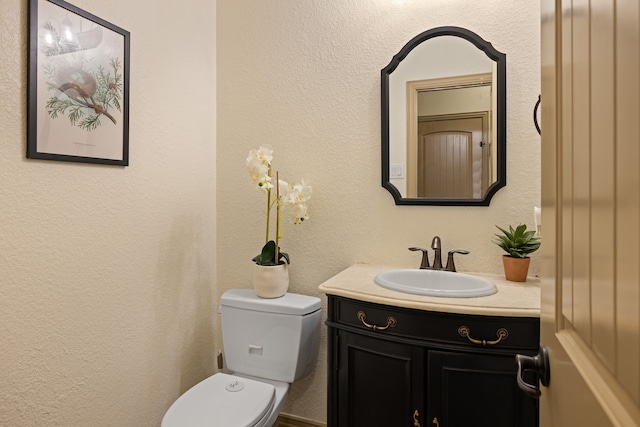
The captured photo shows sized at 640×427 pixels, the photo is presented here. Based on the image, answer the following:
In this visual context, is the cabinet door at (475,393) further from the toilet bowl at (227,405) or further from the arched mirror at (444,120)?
the arched mirror at (444,120)

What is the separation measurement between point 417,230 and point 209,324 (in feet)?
4.21

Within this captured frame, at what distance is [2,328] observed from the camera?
1226 mm

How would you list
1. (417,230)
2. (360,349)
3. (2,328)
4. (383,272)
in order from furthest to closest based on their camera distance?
(417,230)
(383,272)
(360,349)
(2,328)

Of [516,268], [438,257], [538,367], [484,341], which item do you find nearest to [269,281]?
[438,257]

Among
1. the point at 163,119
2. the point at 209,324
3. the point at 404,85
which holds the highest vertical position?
the point at 404,85

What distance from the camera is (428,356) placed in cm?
132

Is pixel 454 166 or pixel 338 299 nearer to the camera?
pixel 338 299

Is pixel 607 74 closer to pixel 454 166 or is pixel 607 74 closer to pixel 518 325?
pixel 518 325

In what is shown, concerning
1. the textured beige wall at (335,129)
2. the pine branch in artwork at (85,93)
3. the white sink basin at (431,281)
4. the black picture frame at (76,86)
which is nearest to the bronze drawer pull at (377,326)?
the white sink basin at (431,281)

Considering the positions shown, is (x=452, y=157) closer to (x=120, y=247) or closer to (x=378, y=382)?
(x=378, y=382)

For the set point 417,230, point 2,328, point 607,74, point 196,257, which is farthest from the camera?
point 196,257

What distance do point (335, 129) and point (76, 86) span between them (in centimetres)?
113

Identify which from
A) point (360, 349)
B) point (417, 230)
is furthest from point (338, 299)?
point (417, 230)

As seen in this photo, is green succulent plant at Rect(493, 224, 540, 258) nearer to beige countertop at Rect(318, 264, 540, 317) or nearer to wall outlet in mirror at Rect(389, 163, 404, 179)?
beige countertop at Rect(318, 264, 540, 317)
